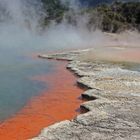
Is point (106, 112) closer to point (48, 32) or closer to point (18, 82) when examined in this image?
point (18, 82)

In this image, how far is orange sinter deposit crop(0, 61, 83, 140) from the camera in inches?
351

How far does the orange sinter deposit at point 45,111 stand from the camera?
891cm

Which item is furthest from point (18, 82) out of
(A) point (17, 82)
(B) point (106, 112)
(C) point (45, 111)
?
(B) point (106, 112)

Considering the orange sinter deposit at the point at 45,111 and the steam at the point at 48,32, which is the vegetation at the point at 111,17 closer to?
the steam at the point at 48,32

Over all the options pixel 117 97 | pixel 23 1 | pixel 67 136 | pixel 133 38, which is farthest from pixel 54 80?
pixel 23 1

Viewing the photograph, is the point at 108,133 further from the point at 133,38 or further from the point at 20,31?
the point at 20,31

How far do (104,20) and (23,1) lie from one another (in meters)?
20.3

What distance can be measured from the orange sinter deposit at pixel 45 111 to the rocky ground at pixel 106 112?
0.43 metres

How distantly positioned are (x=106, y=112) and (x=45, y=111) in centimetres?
178

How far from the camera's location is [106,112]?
9609 mm

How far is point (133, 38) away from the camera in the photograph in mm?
38625

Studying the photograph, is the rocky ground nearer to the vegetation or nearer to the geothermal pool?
the geothermal pool

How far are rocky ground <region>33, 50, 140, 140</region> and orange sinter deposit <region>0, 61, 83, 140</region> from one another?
1.42 feet

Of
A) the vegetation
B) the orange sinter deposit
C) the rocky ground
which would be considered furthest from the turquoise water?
the vegetation
